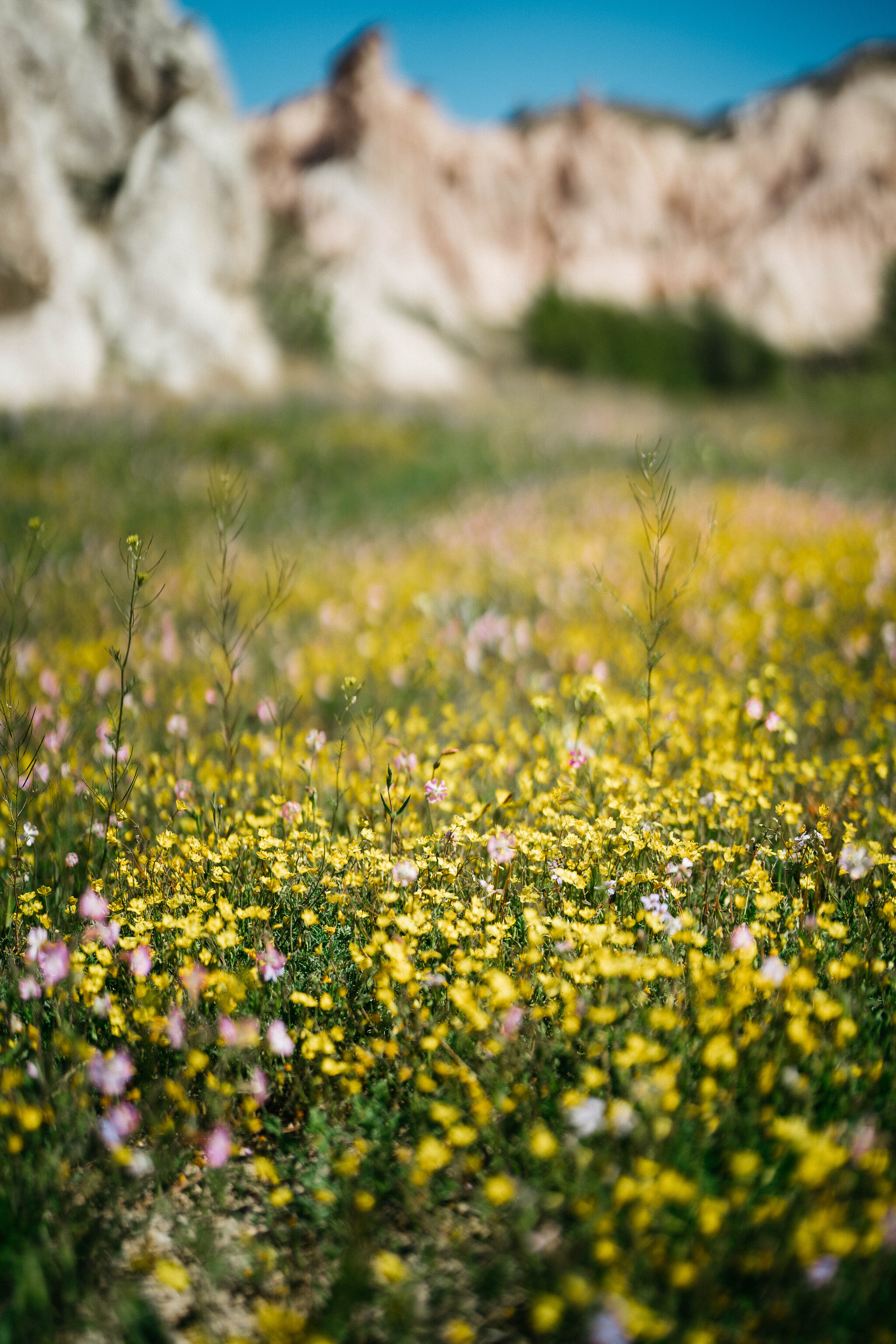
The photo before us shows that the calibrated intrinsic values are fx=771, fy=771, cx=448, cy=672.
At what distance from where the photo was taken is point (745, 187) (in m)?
44.8

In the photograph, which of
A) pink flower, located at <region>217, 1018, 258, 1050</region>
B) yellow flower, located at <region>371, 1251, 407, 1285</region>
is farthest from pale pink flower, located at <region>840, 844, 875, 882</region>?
pink flower, located at <region>217, 1018, 258, 1050</region>

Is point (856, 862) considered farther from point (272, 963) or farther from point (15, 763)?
point (15, 763)

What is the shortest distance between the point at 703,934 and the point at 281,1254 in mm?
1500

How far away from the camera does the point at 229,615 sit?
6.16m

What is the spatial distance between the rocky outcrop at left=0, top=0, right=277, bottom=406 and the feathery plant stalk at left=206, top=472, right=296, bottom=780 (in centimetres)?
839

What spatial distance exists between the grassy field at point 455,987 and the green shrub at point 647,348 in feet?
103

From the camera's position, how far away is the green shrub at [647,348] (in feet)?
111

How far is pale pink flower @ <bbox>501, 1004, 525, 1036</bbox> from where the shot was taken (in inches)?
79.5

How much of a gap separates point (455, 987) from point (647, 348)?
37.3 m

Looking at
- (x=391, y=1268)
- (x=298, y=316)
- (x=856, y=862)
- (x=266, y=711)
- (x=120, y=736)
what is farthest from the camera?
(x=298, y=316)

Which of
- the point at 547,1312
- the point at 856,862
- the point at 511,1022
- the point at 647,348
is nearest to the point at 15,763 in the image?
the point at 511,1022

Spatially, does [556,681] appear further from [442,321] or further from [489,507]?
[442,321]

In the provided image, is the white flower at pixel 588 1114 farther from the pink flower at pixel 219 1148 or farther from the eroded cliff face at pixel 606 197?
the eroded cliff face at pixel 606 197

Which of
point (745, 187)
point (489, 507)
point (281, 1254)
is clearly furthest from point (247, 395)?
point (745, 187)
